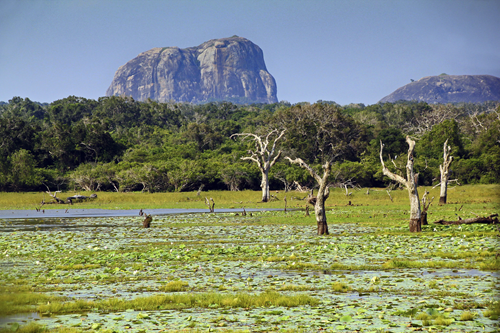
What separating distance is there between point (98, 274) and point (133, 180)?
205 feet

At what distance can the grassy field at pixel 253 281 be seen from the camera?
10.2m

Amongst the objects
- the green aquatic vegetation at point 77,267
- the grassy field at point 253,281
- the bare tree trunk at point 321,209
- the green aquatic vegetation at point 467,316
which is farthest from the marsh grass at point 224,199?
the green aquatic vegetation at point 467,316

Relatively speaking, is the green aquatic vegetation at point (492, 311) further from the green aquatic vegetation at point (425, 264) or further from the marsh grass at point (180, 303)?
the green aquatic vegetation at point (425, 264)

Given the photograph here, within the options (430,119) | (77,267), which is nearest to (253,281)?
(77,267)

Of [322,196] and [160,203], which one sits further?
A: [160,203]

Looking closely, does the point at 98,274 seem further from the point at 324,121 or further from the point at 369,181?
the point at 324,121

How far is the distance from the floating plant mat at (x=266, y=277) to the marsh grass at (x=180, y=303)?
→ 9cm

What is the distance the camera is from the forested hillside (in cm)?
7775

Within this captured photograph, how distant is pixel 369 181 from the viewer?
81.0 m

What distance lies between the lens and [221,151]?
3942 inches

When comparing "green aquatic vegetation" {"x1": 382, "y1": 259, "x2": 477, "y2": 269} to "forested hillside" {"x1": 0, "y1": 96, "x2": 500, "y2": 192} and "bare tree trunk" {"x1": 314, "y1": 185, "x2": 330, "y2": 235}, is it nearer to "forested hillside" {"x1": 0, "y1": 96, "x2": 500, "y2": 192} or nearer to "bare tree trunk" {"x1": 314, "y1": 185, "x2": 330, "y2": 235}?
"bare tree trunk" {"x1": 314, "y1": 185, "x2": 330, "y2": 235}

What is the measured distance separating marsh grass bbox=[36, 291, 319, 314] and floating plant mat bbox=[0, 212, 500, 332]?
3.5 inches

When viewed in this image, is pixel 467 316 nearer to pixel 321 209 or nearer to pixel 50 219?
pixel 321 209

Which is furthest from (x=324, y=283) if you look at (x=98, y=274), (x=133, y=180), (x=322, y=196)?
(x=133, y=180)
